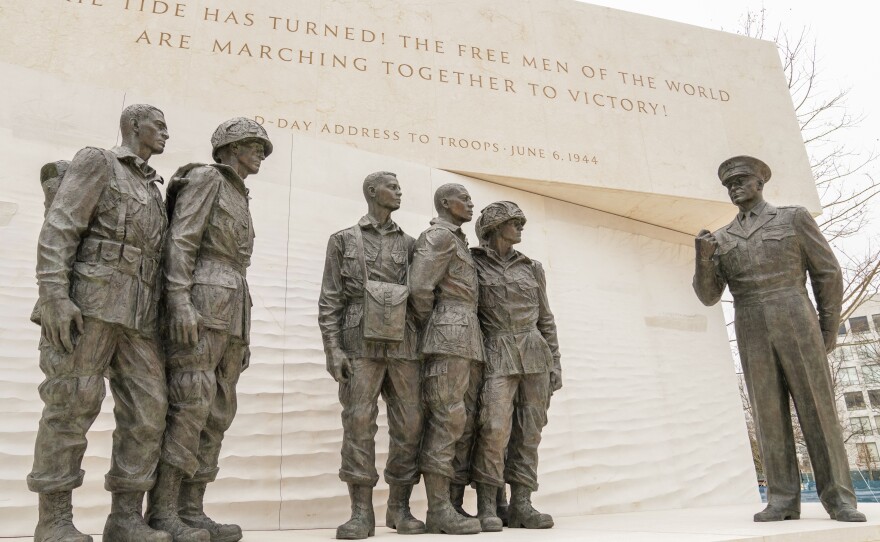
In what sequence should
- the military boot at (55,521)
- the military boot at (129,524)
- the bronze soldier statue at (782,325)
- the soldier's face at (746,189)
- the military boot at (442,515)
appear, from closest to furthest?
1. the military boot at (55,521)
2. the military boot at (129,524)
3. the military boot at (442,515)
4. the bronze soldier statue at (782,325)
5. the soldier's face at (746,189)

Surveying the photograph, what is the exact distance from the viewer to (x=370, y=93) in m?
6.91

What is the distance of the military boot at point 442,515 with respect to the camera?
3861 mm

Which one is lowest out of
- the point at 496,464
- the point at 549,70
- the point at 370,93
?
the point at 496,464

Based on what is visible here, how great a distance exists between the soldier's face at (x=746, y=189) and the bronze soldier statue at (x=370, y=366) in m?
2.37

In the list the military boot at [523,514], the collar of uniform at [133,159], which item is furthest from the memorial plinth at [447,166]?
the collar of uniform at [133,159]

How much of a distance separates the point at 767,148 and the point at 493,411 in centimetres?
588

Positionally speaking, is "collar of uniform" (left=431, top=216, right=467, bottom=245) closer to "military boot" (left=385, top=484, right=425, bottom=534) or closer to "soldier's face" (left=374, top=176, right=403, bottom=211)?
"soldier's face" (left=374, top=176, right=403, bottom=211)

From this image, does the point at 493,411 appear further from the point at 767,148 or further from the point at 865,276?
the point at 865,276

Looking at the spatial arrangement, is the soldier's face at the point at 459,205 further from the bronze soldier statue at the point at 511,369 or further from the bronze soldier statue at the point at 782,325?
the bronze soldier statue at the point at 782,325

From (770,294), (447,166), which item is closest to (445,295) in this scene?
(770,294)

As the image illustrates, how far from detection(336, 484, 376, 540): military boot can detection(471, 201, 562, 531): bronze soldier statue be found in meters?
0.74

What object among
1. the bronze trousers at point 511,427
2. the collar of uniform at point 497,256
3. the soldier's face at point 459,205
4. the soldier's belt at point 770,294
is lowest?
the bronze trousers at point 511,427

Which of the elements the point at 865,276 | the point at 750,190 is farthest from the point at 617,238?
the point at 865,276

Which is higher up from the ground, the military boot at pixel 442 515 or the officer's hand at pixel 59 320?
the officer's hand at pixel 59 320
